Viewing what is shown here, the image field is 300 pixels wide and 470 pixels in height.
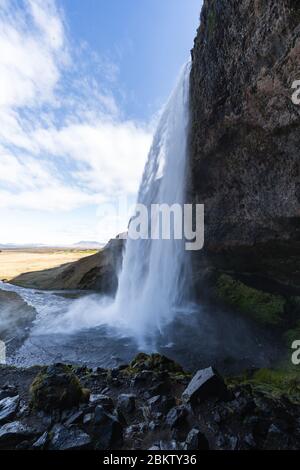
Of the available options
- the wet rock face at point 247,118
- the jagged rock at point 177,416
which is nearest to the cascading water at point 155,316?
the wet rock face at point 247,118

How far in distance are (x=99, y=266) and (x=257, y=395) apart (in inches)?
1431

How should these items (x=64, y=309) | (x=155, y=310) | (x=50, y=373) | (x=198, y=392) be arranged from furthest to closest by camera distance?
(x=64, y=309), (x=155, y=310), (x=50, y=373), (x=198, y=392)

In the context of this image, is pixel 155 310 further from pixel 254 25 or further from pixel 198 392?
pixel 254 25

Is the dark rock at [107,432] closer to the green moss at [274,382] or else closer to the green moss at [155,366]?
the green moss at [155,366]

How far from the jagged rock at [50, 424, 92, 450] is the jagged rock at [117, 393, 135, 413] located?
5.06 feet

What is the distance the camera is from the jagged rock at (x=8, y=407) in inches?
289

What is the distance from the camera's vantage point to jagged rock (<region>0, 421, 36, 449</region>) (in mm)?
6242

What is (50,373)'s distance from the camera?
8.41 meters

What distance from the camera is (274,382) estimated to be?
1044cm

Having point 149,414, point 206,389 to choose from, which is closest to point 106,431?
point 149,414

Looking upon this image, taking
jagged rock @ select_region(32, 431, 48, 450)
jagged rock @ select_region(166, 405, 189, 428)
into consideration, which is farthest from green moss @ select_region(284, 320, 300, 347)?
jagged rock @ select_region(32, 431, 48, 450)

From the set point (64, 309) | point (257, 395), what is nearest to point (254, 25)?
point (257, 395)

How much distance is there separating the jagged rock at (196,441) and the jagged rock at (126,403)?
79.3 inches
